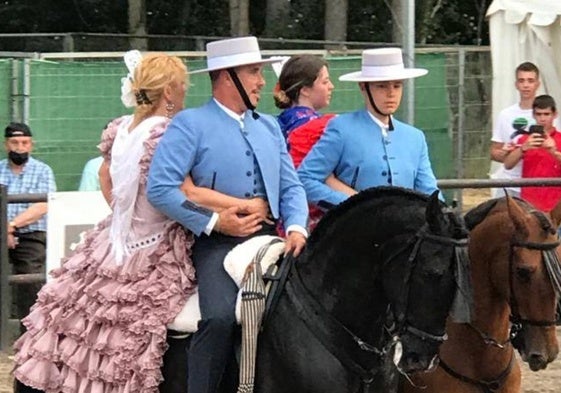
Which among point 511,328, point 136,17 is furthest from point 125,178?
point 136,17

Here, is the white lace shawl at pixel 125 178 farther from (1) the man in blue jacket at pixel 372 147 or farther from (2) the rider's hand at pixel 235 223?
(1) the man in blue jacket at pixel 372 147

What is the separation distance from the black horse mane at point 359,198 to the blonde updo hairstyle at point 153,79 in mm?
883

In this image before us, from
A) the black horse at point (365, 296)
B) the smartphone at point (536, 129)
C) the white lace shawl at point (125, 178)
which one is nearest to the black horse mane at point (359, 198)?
the black horse at point (365, 296)

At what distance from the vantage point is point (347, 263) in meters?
5.55

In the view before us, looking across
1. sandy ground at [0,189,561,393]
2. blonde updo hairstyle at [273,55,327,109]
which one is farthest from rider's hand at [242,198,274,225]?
sandy ground at [0,189,561,393]

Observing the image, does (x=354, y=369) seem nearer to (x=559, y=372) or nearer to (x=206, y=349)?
(x=206, y=349)

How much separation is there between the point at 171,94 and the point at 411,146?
122 cm

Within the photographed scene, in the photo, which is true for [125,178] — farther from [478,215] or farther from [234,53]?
[478,215]

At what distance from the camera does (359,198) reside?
18.2ft

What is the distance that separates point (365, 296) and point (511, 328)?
35.2 inches

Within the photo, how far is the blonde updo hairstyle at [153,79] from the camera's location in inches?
235

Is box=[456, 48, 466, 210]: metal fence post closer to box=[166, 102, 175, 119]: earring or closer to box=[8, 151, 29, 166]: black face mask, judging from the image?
box=[8, 151, 29, 166]: black face mask

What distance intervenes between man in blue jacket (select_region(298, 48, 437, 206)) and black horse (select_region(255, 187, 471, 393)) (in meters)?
0.96

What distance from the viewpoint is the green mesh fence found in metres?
13.8
